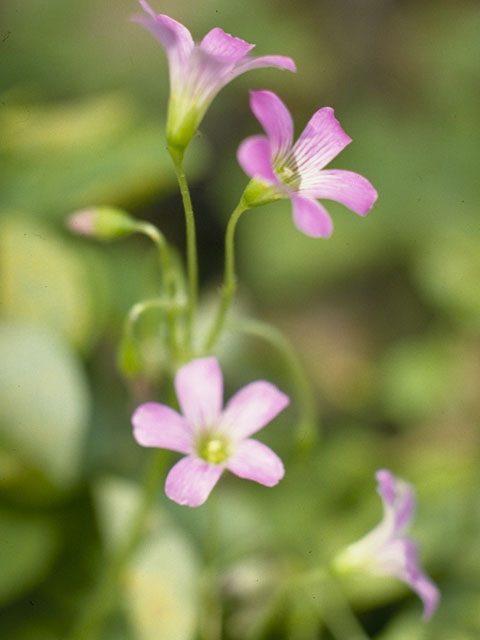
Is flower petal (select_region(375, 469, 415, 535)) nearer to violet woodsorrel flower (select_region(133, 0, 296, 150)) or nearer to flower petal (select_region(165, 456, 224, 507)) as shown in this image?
flower petal (select_region(165, 456, 224, 507))

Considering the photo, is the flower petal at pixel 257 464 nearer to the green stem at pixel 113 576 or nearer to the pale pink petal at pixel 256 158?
the green stem at pixel 113 576

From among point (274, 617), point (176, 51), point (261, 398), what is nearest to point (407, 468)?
point (274, 617)

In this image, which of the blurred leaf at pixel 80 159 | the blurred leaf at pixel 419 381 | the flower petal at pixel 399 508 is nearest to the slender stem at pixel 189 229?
the flower petal at pixel 399 508

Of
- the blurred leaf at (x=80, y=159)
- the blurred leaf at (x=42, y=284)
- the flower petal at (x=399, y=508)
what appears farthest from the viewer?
the blurred leaf at (x=80, y=159)

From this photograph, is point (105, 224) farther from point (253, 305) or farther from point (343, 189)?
point (253, 305)

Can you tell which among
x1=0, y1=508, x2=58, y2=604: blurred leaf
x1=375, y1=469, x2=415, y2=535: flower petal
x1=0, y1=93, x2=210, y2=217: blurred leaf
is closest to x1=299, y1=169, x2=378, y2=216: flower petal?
x1=375, y1=469, x2=415, y2=535: flower petal
